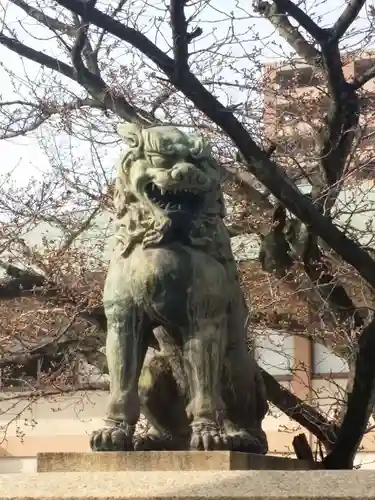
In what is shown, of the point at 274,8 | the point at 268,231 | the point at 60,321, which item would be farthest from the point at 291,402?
the point at 274,8

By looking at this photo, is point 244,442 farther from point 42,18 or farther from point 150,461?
point 42,18

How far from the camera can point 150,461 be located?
340cm

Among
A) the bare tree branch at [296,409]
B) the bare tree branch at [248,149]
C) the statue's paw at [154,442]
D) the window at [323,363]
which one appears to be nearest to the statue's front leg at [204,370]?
the statue's paw at [154,442]

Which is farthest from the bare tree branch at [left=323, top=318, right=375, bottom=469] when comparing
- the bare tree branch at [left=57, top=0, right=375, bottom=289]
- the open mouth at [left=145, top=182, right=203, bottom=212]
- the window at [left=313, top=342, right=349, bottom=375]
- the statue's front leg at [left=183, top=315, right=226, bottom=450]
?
the window at [left=313, top=342, right=349, bottom=375]

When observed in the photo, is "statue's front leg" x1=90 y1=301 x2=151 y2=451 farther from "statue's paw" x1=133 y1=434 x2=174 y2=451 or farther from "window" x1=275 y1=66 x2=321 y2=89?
"window" x1=275 y1=66 x2=321 y2=89

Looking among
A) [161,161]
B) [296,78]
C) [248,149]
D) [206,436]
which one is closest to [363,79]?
[248,149]

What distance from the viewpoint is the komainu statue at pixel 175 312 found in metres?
3.61

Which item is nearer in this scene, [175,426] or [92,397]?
[175,426]

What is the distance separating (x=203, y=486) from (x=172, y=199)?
4.20 feet

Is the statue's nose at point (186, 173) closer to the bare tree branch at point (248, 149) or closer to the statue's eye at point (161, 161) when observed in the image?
the statue's eye at point (161, 161)

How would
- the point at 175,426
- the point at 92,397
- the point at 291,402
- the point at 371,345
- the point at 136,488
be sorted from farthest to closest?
the point at 92,397
the point at 291,402
the point at 371,345
the point at 175,426
the point at 136,488

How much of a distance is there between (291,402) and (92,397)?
6.78 meters

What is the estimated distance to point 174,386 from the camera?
3.89 m

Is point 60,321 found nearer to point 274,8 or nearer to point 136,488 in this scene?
point 274,8
